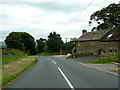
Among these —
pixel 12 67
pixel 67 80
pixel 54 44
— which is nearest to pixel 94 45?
pixel 12 67

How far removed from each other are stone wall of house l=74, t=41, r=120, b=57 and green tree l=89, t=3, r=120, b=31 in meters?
6.39

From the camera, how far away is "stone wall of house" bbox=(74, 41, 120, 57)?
171 feet

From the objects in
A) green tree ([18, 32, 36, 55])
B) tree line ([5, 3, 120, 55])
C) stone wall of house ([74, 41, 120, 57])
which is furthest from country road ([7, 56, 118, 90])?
green tree ([18, 32, 36, 55])

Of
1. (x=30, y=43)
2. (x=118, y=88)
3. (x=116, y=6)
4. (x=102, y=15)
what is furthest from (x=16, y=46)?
(x=118, y=88)

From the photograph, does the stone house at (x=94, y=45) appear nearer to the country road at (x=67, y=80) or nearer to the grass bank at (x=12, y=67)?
the grass bank at (x=12, y=67)

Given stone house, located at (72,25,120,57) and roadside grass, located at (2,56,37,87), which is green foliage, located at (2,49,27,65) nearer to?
roadside grass, located at (2,56,37,87)

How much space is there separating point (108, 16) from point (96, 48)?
34.1 feet

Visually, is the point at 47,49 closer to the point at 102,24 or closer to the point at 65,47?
the point at 65,47

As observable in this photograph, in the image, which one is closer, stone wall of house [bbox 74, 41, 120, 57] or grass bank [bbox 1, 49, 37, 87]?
grass bank [bbox 1, 49, 37, 87]

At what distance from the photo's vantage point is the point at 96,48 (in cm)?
5950

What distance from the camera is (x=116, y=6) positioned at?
61.1m

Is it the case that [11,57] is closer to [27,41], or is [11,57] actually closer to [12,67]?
[12,67]

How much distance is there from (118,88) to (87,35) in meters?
55.5

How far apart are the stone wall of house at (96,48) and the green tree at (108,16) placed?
639 cm
